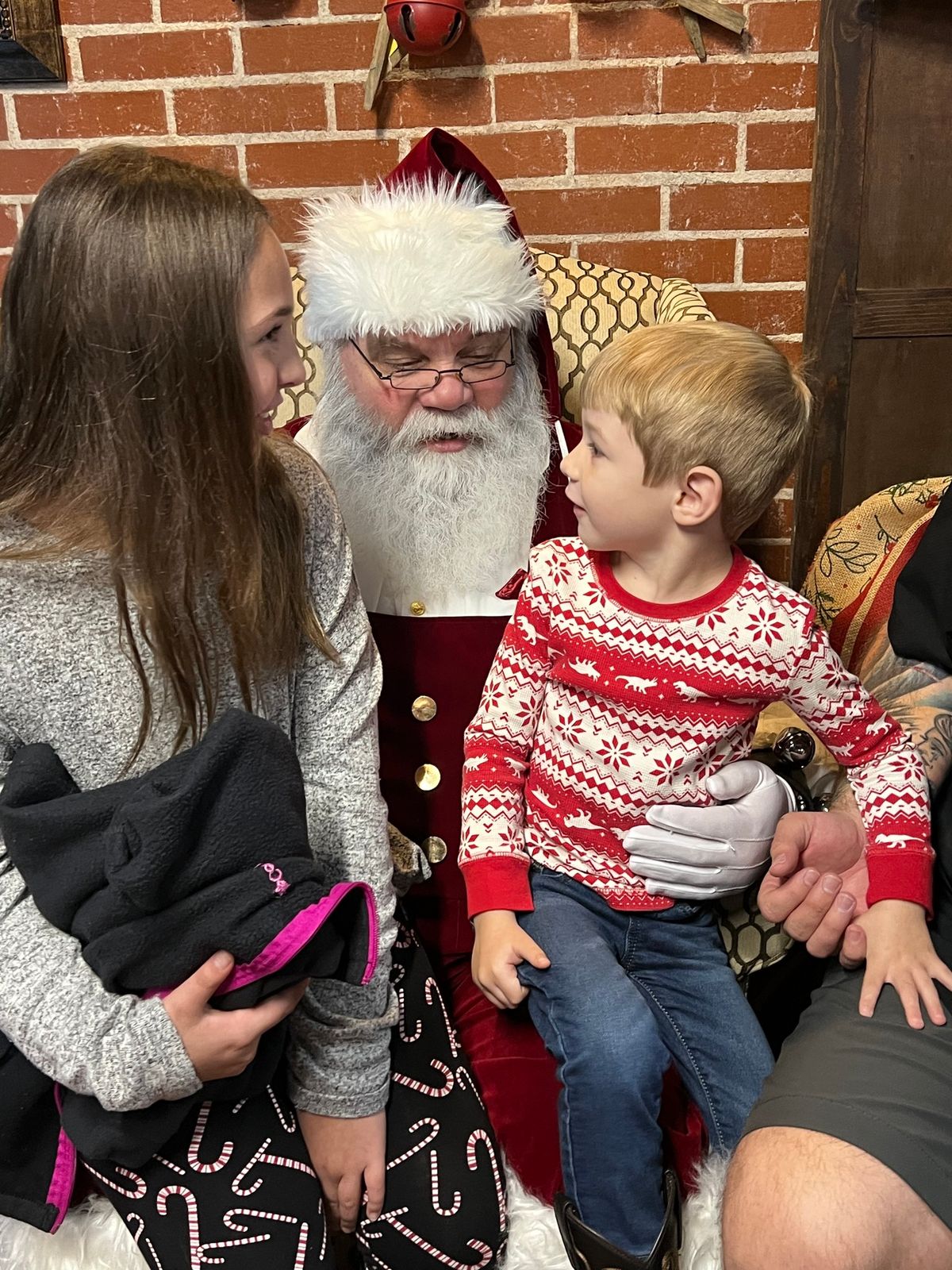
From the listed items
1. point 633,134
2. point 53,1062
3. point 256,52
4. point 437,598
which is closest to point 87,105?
point 256,52

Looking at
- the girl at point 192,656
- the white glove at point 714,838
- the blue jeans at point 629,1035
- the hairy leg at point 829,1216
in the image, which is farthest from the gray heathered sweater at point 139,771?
the hairy leg at point 829,1216

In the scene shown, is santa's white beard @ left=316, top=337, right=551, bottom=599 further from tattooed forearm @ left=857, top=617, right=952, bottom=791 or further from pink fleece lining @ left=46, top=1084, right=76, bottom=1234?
pink fleece lining @ left=46, top=1084, right=76, bottom=1234

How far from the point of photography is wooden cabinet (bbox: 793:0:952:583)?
216 centimetres

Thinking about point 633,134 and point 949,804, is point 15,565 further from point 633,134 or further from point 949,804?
Answer: point 633,134

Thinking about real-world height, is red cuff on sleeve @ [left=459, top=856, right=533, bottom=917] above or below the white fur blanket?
above

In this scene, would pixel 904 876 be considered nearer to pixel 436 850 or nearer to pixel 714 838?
pixel 714 838

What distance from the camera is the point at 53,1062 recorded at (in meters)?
1.11

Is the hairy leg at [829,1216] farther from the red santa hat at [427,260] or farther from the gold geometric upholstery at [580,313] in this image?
the gold geometric upholstery at [580,313]

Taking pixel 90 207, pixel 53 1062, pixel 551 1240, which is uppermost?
pixel 90 207

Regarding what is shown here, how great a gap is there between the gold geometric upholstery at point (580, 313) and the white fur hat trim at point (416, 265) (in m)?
0.26

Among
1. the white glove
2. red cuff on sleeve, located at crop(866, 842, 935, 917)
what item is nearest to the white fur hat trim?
the white glove

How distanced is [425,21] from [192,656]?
1445mm

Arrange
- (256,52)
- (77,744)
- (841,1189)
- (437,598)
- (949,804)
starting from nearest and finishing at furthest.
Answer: (841,1189)
(77,744)
(949,804)
(437,598)
(256,52)

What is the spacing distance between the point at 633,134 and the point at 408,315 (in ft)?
3.26
